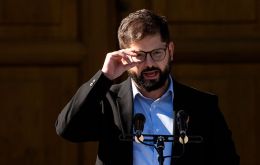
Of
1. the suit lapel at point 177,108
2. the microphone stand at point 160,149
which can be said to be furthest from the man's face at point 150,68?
the microphone stand at point 160,149

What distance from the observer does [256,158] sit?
563cm

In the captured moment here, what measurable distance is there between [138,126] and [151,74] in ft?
1.10

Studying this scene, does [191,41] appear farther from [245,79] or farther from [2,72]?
[2,72]

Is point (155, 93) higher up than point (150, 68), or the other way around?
point (150, 68)

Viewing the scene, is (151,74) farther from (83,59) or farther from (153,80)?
(83,59)

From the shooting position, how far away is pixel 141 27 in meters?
3.60

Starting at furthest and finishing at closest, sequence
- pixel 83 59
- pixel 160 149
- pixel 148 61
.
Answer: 1. pixel 83 59
2. pixel 148 61
3. pixel 160 149

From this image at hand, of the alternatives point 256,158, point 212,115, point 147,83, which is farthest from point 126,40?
point 256,158

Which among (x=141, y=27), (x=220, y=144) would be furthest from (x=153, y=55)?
(x=220, y=144)

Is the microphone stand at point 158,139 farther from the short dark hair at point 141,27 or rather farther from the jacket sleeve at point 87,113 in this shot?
the short dark hair at point 141,27

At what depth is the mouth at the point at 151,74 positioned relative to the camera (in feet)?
11.6

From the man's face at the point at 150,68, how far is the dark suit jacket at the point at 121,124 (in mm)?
110

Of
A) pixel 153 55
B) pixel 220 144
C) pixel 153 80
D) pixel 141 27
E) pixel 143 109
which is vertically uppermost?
pixel 141 27

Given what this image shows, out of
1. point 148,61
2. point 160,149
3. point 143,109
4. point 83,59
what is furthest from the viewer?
point 83,59
